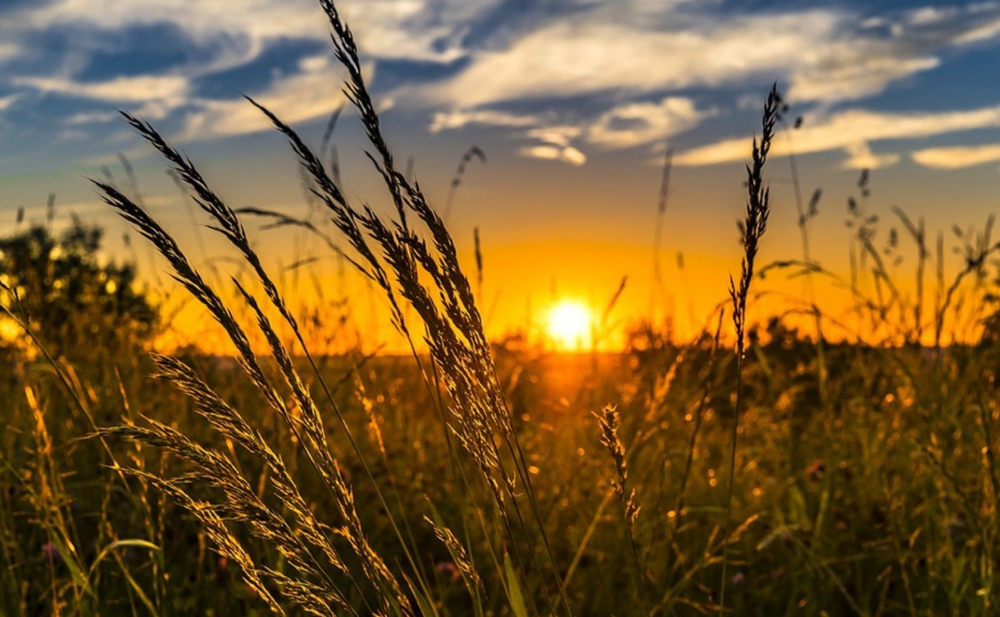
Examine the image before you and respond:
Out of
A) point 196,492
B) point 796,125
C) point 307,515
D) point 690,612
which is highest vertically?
point 796,125

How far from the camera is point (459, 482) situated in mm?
3377

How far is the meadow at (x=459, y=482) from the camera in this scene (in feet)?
3.69

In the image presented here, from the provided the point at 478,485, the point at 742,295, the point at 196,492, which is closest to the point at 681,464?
the point at 478,485

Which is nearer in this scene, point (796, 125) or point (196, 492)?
point (196, 492)

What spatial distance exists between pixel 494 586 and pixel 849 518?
1.54 m

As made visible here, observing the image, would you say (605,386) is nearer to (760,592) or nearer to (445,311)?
(760,592)

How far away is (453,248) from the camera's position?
44.0 inches

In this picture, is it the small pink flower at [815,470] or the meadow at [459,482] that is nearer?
the meadow at [459,482]

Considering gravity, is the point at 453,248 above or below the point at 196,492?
above

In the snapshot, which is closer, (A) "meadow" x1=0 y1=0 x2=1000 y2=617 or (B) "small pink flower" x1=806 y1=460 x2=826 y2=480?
(A) "meadow" x1=0 y1=0 x2=1000 y2=617

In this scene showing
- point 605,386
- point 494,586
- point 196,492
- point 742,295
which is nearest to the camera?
point 742,295

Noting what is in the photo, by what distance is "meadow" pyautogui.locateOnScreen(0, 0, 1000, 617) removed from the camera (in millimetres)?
1125

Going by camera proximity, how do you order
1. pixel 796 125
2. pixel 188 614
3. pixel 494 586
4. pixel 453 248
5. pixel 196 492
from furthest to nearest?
pixel 796 125 < pixel 196 492 < pixel 494 586 < pixel 188 614 < pixel 453 248

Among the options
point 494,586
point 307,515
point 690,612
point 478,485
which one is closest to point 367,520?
point 478,485
